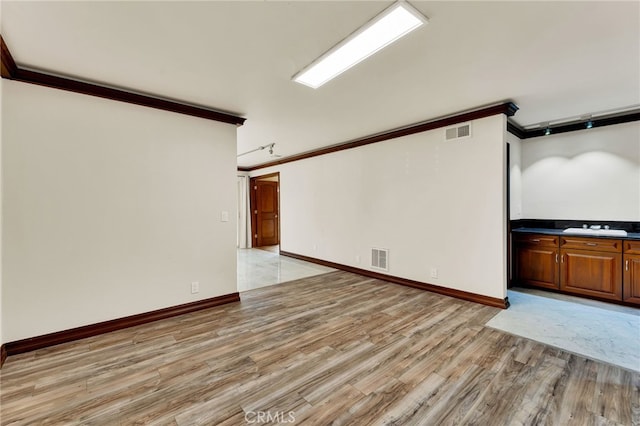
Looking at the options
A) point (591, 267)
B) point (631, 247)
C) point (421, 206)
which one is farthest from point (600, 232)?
point (421, 206)

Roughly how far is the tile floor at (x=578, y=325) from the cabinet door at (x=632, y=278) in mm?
150

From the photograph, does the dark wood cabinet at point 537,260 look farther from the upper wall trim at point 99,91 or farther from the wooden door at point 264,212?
the wooden door at point 264,212

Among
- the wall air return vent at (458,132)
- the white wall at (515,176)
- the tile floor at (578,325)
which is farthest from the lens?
the white wall at (515,176)

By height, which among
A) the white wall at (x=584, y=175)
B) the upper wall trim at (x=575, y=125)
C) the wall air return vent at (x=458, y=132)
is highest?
the upper wall trim at (x=575, y=125)

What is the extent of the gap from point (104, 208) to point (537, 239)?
18.5ft

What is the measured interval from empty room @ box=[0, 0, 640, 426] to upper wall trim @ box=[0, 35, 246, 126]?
17 mm

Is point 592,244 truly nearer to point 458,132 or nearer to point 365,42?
point 458,132

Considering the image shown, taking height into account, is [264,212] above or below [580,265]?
above

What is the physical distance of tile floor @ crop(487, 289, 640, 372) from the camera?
247cm

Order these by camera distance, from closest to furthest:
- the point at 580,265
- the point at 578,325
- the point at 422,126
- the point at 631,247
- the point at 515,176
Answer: the point at 578,325 < the point at 631,247 < the point at 580,265 < the point at 422,126 < the point at 515,176

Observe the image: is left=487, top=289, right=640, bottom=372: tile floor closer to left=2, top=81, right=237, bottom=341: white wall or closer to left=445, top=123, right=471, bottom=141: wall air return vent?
left=445, top=123, right=471, bottom=141: wall air return vent

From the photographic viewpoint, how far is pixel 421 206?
428 cm

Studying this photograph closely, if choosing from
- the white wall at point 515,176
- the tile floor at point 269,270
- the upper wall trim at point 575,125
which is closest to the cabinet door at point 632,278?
the white wall at point 515,176

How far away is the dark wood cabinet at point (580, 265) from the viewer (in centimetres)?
351
